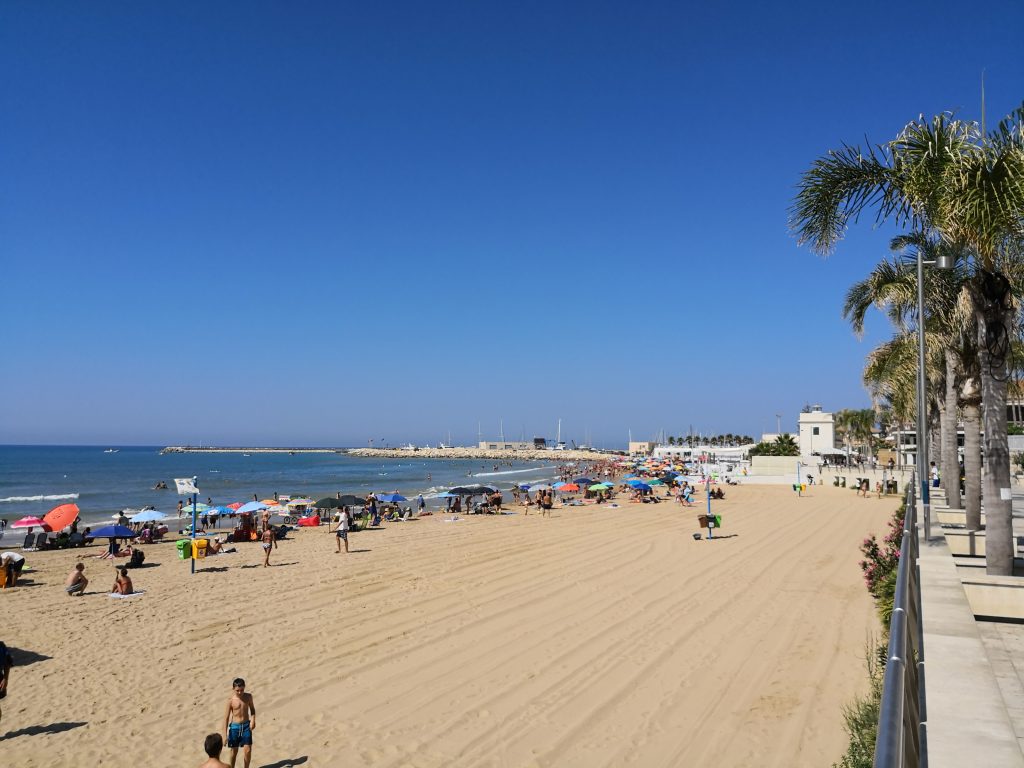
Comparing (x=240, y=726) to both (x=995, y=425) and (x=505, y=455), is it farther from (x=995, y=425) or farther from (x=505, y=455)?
(x=505, y=455)

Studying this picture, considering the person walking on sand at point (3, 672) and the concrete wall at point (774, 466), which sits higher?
the concrete wall at point (774, 466)

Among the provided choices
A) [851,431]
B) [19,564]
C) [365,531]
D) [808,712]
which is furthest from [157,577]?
[851,431]

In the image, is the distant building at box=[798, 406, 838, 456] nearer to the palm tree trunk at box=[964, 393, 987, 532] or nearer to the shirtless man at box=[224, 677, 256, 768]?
the palm tree trunk at box=[964, 393, 987, 532]

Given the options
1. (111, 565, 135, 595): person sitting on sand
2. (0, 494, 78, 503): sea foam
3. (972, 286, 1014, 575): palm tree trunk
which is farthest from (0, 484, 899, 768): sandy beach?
(0, 494, 78, 503): sea foam

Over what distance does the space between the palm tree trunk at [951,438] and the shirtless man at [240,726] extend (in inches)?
566

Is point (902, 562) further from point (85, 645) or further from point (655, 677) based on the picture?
point (85, 645)

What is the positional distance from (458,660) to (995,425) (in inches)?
322

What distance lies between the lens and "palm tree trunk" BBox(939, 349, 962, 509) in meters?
14.6

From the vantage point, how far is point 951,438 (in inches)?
625

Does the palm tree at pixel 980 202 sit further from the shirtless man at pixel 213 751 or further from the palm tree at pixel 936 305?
the shirtless man at pixel 213 751

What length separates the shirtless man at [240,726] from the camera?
7.18 metres

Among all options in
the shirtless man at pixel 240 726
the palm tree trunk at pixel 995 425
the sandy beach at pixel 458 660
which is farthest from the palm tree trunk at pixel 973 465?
the shirtless man at pixel 240 726

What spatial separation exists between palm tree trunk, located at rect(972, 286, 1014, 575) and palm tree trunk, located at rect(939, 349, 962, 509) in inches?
232

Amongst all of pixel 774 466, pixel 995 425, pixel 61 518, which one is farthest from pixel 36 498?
pixel 995 425
